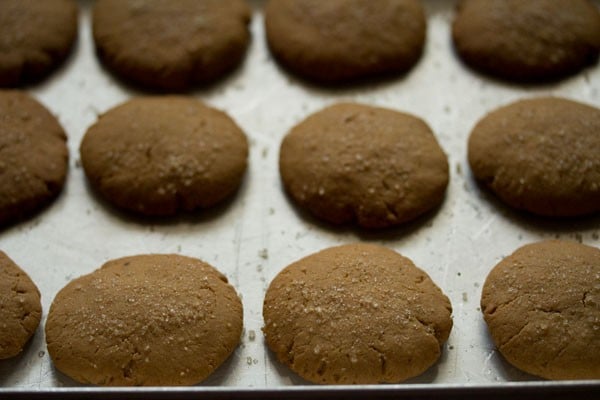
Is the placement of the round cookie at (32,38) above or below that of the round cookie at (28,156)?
above

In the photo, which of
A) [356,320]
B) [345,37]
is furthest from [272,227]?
[345,37]

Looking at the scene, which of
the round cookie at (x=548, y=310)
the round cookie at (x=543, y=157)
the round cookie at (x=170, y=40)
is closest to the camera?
the round cookie at (x=548, y=310)

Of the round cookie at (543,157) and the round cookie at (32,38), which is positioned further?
the round cookie at (32,38)

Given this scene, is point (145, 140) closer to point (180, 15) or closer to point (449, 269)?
point (180, 15)

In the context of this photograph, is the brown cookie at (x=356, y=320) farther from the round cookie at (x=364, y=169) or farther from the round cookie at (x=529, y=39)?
the round cookie at (x=529, y=39)

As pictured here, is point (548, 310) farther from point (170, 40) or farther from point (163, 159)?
point (170, 40)

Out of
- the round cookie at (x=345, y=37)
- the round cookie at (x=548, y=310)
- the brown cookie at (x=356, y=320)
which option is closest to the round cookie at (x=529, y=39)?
the round cookie at (x=345, y=37)

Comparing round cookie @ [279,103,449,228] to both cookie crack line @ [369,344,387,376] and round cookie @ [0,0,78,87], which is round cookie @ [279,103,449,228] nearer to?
cookie crack line @ [369,344,387,376]
